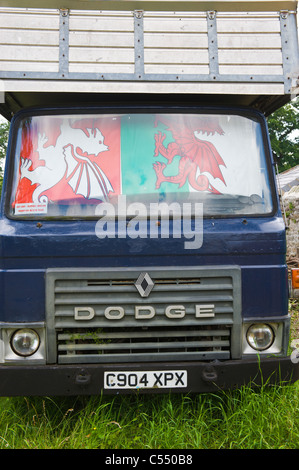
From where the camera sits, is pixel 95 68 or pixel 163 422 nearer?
pixel 163 422

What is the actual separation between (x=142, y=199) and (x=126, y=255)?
1.43 ft

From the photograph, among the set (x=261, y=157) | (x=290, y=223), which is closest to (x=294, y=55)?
(x=261, y=157)

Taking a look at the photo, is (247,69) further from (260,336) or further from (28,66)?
(260,336)

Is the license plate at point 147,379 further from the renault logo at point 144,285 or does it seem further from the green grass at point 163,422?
the renault logo at point 144,285

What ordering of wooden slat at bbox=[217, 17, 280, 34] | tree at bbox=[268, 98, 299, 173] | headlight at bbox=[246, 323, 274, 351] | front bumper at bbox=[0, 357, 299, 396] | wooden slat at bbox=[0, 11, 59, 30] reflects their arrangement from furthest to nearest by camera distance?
tree at bbox=[268, 98, 299, 173] → wooden slat at bbox=[217, 17, 280, 34] → wooden slat at bbox=[0, 11, 59, 30] → headlight at bbox=[246, 323, 274, 351] → front bumper at bbox=[0, 357, 299, 396]

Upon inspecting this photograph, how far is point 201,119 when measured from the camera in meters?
3.59

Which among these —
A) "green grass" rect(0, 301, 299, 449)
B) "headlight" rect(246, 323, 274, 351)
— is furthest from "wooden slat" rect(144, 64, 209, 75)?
"green grass" rect(0, 301, 299, 449)

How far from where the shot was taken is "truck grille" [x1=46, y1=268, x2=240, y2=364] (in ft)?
10.3

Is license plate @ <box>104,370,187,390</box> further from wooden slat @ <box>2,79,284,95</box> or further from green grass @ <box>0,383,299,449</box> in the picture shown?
wooden slat @ <box>2,79,284,95</box>

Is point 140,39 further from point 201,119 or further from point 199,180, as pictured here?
point 199,180

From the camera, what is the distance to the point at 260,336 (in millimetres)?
3270

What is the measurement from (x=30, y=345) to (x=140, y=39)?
90.6 inches

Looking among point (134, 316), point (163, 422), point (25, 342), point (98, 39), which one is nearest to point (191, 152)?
point (98, 39)
